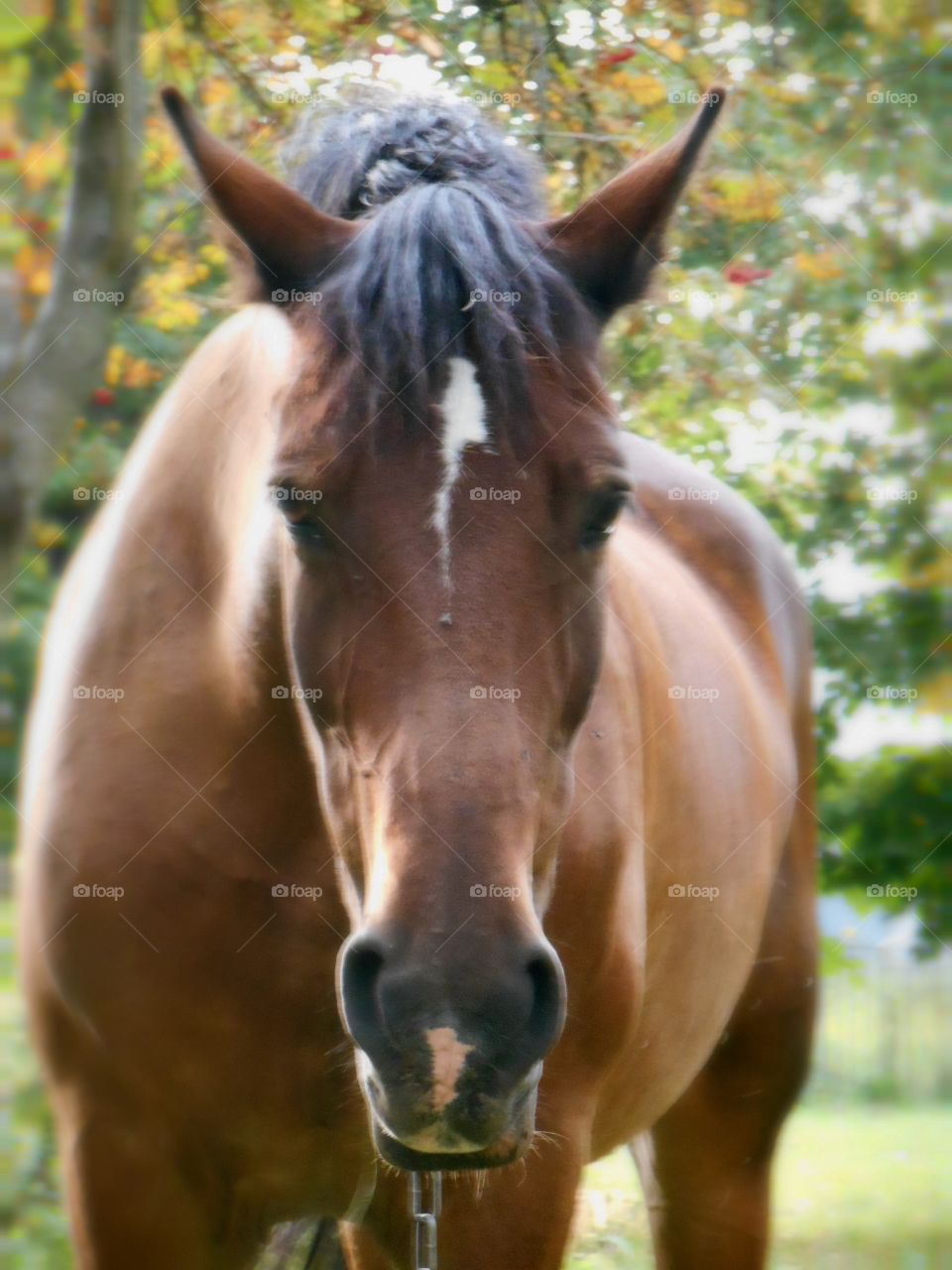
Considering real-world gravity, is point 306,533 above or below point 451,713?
above

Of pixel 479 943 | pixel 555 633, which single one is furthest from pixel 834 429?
pixel 479 943

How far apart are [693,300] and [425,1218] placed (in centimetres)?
294

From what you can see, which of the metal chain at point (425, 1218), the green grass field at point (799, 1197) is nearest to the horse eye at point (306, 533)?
the metal chain at point (425, 1218)

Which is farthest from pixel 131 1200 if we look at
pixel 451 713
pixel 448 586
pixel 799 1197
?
pixel 799 1197

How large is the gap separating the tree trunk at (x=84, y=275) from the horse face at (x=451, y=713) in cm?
50

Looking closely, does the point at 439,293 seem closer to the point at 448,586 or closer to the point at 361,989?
the point at 448,586

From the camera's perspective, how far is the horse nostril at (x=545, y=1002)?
1.72 metres

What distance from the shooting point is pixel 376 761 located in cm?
185

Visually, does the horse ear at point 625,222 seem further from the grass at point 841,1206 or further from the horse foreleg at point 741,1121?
the grass at point 841,1206

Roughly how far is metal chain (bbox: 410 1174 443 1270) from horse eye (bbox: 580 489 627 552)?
99cm

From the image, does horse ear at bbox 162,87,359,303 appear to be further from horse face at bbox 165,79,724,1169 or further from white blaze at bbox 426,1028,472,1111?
white blaze at bbox 426,1028,472,1111

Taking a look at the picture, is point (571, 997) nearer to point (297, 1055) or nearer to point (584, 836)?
point (584, 836)

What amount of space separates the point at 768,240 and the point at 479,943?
3617 millimetres

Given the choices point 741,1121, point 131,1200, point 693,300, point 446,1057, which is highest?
point 693,300
